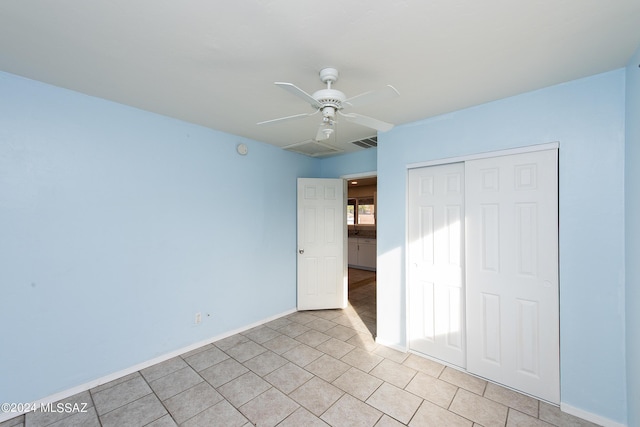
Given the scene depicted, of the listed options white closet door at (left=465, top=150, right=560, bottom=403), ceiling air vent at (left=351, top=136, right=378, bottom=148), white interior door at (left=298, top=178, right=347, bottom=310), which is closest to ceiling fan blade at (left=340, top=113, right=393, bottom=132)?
white closet door at (left=465, top=150, right=560, bottom=403)

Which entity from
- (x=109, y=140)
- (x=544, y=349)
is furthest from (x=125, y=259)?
(x=544, y=349)

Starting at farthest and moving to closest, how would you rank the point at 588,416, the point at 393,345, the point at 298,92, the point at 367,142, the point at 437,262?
the point at 367,142 < the point at 393,345 < the point at 437,262 < the point at 588,416 < the point at 298,92

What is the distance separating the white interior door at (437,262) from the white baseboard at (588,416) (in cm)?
73

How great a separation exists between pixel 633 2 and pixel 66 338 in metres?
4.22

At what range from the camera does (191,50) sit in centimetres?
161

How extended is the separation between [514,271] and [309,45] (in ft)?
7.82

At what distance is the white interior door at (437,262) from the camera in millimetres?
2504

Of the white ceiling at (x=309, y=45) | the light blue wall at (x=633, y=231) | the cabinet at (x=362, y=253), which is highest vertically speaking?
the white ceiling at (x=309, y=45)

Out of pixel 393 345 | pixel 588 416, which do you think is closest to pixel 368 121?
pixel 393 345

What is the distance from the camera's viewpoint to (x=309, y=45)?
1540 millimetres

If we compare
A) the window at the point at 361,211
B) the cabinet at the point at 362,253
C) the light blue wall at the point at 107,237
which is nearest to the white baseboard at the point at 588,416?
the light blue wall at the point at 107,237

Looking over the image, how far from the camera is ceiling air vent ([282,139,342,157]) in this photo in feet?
12.0

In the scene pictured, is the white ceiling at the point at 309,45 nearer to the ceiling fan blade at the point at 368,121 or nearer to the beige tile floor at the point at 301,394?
the ceiling fan blade at the point at 368,121

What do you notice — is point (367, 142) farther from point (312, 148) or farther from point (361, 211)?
point (361, 211)
